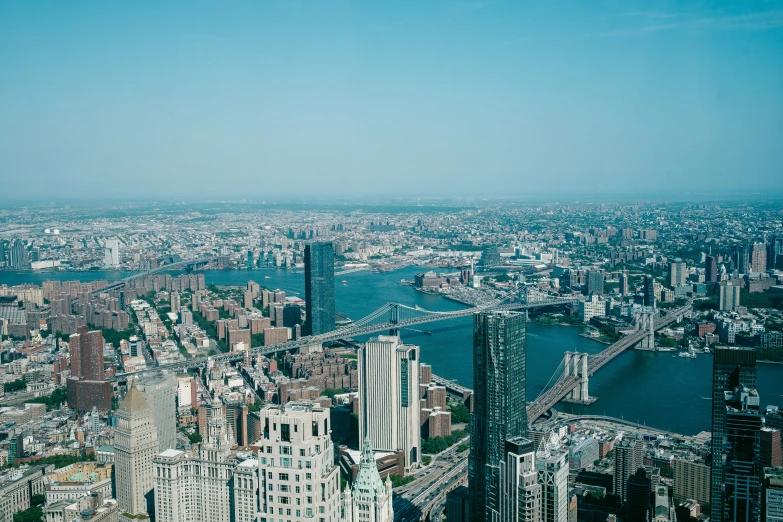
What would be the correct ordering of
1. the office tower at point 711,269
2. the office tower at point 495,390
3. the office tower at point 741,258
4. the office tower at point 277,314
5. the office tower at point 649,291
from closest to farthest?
the office tower at point 495,390 < the office tower at point 741,258 < the office tower at point 277,314 < the office tower at point 649,291 < the office tower at point 711,269

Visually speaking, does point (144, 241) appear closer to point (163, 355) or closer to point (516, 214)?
point (163, 355)

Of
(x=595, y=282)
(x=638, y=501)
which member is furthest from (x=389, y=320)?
(x=638, y=501)

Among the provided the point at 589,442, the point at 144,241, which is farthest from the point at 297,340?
the point at 144,241

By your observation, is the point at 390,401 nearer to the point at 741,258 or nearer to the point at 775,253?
the point at 775,253

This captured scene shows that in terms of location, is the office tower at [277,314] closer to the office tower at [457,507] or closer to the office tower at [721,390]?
the office tower at [457,507]

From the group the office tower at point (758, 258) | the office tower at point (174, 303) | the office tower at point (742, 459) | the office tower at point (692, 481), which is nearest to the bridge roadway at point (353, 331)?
the office tower at point (174, 303)
